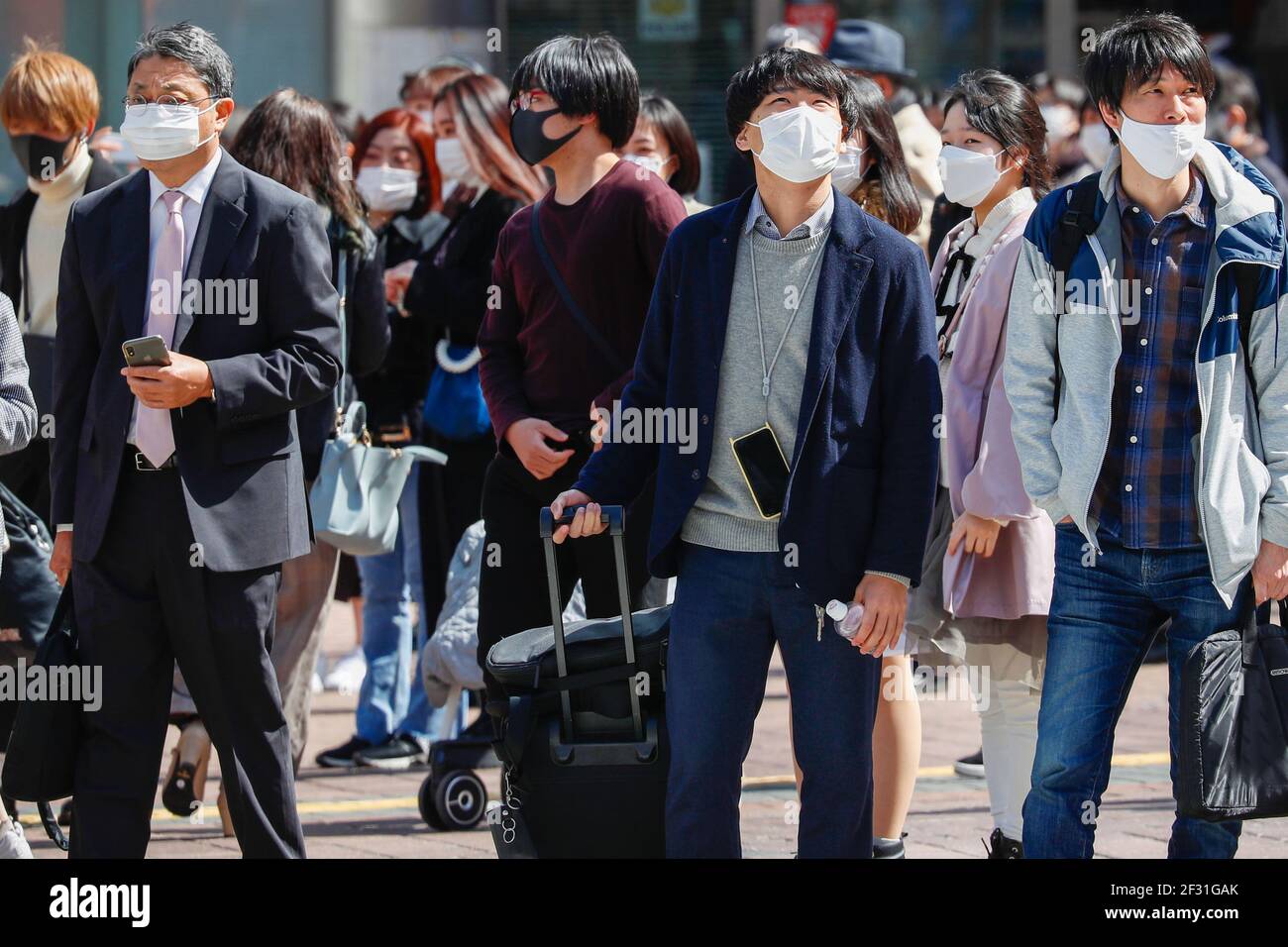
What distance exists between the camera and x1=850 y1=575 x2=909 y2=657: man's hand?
4309 millimetres

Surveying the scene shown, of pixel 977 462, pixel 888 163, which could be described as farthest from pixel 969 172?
pixel 977 462

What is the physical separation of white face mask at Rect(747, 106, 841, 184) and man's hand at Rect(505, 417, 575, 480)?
117 cm

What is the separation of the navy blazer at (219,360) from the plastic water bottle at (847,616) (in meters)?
1.46

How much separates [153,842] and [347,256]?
2.02 metres

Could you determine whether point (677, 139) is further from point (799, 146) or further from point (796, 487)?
point (796, 487)

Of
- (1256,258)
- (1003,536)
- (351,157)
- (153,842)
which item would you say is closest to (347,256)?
(351,157)

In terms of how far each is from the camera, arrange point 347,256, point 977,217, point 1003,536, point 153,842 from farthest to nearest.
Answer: point 347,256
point 153,842
point 977,217
point 1003,536

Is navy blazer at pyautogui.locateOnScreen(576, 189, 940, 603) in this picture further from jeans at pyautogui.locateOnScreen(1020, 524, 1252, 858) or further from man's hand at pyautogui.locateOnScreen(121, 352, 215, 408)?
man's hand at pyautogui.locateOnScreen(121, 352, 215, 408)

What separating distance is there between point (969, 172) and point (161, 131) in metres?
2.16

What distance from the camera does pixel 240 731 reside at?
498 cm

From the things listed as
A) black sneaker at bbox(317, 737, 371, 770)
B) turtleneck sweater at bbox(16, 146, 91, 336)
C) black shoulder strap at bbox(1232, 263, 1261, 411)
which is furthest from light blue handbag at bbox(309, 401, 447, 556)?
black shoulder strap at bbox(1232, 263, 1261, 411)

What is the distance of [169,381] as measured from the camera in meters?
4.70
